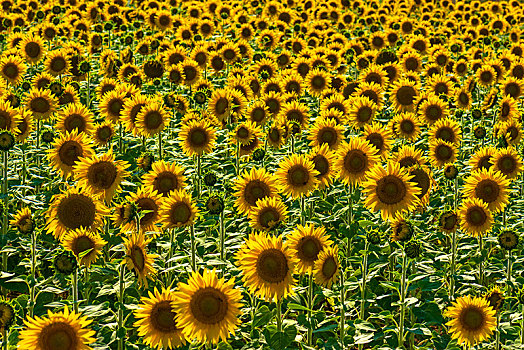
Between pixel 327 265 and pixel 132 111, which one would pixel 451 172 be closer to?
pixel 327 265

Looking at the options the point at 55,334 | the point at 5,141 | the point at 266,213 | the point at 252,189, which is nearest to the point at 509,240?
the point at 266,213

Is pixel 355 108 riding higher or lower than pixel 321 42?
lower

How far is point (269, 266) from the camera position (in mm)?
4469

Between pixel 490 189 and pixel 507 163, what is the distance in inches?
32.3

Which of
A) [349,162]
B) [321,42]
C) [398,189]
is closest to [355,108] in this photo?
[349,162]

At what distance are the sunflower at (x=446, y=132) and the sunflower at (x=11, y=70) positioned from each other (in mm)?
5782

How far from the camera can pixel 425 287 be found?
5469 millimetres

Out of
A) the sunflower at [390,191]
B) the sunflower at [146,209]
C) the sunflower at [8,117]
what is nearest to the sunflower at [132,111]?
the sunflower at [8,117]

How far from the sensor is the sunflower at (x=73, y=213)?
530cm

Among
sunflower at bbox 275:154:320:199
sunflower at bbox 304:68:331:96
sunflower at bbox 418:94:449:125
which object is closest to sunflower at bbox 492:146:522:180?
sunflower at bbox 418:94:449:125

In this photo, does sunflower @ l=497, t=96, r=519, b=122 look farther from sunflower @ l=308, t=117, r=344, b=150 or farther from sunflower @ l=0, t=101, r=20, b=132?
sunflower @ l=0, t=101, r=20, b=132

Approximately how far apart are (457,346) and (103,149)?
490 centimetres

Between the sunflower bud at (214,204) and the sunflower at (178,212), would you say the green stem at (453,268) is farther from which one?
the sunflower at (178,212)

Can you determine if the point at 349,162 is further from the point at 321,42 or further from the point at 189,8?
the point at 189,8
